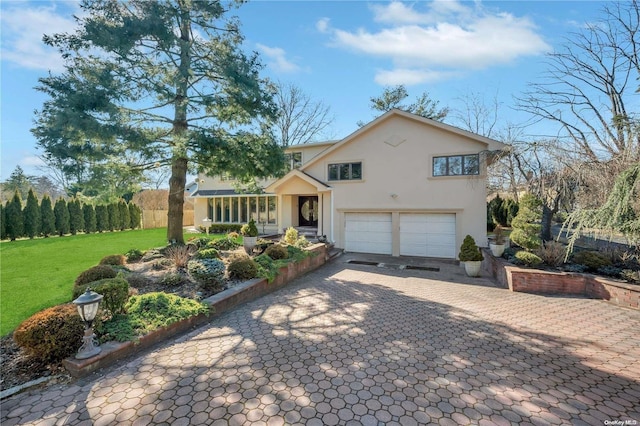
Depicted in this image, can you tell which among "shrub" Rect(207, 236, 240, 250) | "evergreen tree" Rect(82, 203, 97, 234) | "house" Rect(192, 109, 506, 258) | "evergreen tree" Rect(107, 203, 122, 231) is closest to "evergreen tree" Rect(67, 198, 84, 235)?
"evergreen tree" Rect(82, 203, 97, 234)

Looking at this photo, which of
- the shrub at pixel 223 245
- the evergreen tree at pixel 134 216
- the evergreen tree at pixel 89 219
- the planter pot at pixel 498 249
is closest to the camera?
the planter pot at pixel 498 249

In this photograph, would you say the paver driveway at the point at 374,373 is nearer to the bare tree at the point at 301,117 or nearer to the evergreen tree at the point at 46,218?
the evergreen tree at the point at 46,218

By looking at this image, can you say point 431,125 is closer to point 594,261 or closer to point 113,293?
point 594,261

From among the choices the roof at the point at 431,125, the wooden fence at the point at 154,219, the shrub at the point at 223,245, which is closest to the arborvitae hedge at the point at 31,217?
the wooden fence at the point at 154,219

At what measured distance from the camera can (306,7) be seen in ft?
37.6

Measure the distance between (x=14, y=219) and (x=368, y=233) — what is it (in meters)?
22.7

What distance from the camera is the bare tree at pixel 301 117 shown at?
29656 mm

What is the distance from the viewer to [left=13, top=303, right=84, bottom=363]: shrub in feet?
13.5

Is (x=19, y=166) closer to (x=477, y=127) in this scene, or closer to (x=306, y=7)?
(x=306, y=7)

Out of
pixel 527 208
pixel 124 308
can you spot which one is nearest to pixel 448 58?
pixel 527 208

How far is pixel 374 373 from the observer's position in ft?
13.3

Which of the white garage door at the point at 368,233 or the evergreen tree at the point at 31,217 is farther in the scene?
the evergreen tree at the point at 31,217

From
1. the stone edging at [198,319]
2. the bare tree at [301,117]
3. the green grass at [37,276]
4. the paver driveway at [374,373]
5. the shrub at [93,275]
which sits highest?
the bare tree at [301,117]

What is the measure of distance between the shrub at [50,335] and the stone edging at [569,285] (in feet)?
36.0
